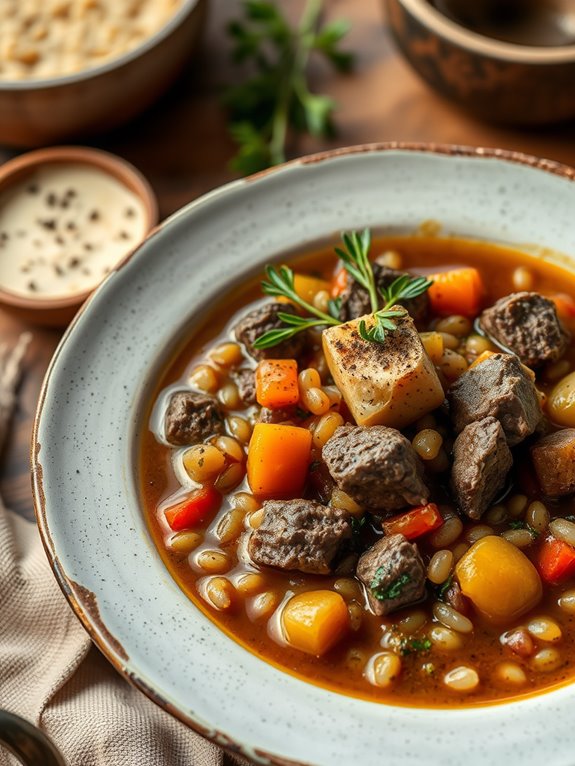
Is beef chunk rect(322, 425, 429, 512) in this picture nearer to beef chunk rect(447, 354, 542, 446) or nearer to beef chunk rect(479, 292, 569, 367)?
beef chunk rect(447, 354, 542, 446)

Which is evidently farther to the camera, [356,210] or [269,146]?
[269,146]

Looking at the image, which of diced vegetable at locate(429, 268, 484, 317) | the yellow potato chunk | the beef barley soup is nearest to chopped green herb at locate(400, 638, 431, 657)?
the beef barley soup

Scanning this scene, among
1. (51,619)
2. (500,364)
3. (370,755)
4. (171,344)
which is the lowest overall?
(51,619)

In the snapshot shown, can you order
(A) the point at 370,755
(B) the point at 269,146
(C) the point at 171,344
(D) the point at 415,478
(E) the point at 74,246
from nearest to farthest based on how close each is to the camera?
(A) the point at 370,755 < (D) the point at 415,478 < (C) the point at 171,344 < (E) the point at 74,246 < (B) the point at 269,146

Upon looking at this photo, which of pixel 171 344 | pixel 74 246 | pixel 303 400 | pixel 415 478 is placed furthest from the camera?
pixel 74 246

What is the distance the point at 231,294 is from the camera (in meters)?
4.73

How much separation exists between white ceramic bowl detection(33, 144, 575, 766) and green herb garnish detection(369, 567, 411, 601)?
402mm

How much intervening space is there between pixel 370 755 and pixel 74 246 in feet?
11.4

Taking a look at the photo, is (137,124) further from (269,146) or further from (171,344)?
(171,344)

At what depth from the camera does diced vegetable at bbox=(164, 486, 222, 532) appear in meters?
4.07

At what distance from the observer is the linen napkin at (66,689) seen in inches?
158

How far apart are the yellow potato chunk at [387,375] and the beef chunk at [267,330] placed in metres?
0.33

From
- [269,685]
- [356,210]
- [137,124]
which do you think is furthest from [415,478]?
[137,124]

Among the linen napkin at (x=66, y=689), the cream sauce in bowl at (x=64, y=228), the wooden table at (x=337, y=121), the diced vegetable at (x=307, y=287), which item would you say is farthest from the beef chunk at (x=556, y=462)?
the cream sauce in bowl at (x=64, y=228)
